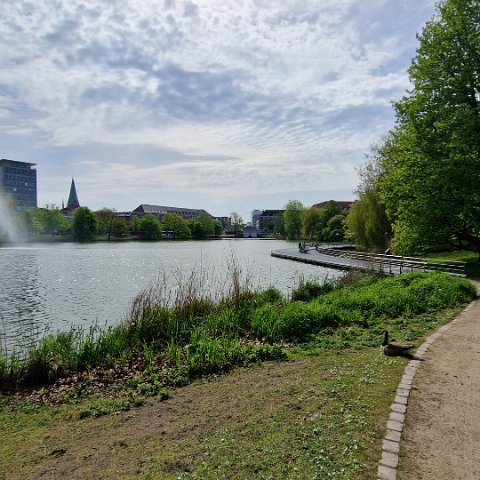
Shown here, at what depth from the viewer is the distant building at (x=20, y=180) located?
130 m

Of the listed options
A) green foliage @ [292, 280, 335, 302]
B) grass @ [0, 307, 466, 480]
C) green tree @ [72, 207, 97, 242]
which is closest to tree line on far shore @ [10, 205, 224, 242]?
green tree @ [72, 207, 97, 242]

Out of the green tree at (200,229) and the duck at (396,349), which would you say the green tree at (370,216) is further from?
the green tree at (200,229)

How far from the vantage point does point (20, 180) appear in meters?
136

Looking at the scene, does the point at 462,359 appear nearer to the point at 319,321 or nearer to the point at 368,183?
the point at 319,321

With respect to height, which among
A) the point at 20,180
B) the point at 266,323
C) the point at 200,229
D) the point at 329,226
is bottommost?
the point at 266,323

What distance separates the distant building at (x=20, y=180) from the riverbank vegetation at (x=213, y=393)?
136597 millimetres

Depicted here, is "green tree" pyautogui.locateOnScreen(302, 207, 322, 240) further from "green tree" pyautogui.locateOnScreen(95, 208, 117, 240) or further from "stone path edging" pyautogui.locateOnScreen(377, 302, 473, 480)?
"stone path edging" pyautogui.locateOnScreen(377, 302, 473, 480)

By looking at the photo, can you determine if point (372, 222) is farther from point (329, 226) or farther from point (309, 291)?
point (329, 226)

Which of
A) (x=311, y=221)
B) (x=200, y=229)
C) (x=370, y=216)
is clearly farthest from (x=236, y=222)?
(x=370, y=216)

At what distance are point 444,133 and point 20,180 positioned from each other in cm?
14471

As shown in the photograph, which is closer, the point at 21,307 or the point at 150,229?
the point at 21,307

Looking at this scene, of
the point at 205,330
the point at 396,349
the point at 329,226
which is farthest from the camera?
the point at 329,226

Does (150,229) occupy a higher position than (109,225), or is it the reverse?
(109,225)

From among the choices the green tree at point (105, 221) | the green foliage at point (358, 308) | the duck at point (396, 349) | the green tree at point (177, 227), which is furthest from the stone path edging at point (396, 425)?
the green tree at point (177, 227)
